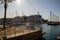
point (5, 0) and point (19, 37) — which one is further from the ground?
point (5, 0)

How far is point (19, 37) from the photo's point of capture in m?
15.0

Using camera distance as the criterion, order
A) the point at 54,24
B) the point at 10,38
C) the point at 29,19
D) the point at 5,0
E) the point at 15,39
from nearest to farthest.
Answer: the point at 5,0
the point at 10,38
the point at 15,39
the point at 54,24
the point at 29,19

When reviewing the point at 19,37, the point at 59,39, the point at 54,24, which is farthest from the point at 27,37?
the point at 54,24

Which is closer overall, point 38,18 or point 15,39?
point 15,39

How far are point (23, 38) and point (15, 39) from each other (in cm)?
203

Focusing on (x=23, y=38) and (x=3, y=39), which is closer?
(x=3, y=39)

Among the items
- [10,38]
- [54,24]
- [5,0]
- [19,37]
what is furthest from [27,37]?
[54,24]

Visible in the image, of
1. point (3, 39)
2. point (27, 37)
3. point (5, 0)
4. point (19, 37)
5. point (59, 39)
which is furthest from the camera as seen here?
point (27, 37)

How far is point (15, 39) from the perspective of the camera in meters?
14.0

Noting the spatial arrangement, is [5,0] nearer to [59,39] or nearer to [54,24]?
[59,39]

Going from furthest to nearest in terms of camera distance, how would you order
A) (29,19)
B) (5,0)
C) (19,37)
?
(29,19) < (19,37) < (5,0)

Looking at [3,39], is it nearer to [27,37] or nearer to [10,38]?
[10,38]

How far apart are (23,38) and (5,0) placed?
6.50 m

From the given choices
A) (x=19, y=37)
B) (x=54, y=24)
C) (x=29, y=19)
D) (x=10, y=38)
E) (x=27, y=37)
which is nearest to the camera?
(x=10, y=38)
